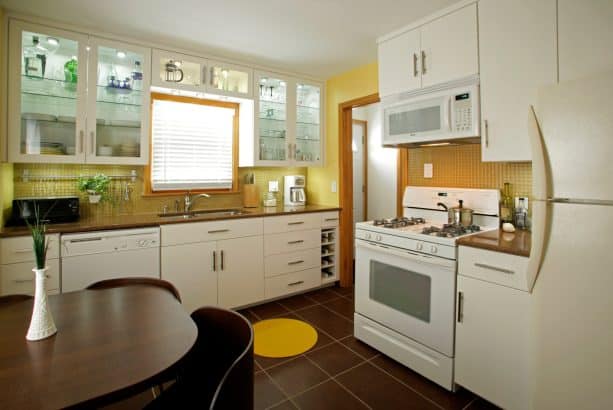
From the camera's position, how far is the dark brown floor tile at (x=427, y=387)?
1.89 metres

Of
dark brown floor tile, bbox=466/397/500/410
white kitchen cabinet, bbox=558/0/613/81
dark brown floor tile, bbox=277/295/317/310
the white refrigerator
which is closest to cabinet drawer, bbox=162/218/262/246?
dark brown floor tile, bbox=277/295/317/310

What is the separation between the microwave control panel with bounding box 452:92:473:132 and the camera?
218 centimetres

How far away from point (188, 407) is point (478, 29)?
256 cm

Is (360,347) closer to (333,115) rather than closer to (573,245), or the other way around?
(573,245)

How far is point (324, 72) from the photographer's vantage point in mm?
3676

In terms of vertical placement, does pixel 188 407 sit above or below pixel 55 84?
below

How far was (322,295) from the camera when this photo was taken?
11.8ft

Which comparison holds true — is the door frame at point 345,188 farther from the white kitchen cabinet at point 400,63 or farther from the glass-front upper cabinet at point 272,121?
the white kitchen cabinet at point 400,63

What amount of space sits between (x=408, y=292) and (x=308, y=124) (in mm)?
2346

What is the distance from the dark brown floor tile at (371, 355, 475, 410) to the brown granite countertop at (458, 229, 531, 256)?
2.90 ft

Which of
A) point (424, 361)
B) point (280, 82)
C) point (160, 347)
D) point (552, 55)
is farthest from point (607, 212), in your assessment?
point (280, 82)

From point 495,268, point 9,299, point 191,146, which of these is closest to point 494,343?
point 495,268

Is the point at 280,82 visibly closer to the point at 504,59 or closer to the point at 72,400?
the point at 504,59

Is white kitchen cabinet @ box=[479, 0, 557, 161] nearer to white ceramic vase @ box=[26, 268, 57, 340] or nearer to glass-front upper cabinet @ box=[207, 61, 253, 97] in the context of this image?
glass-front upper cabinet @ box=[207, 61, 253, 97]
